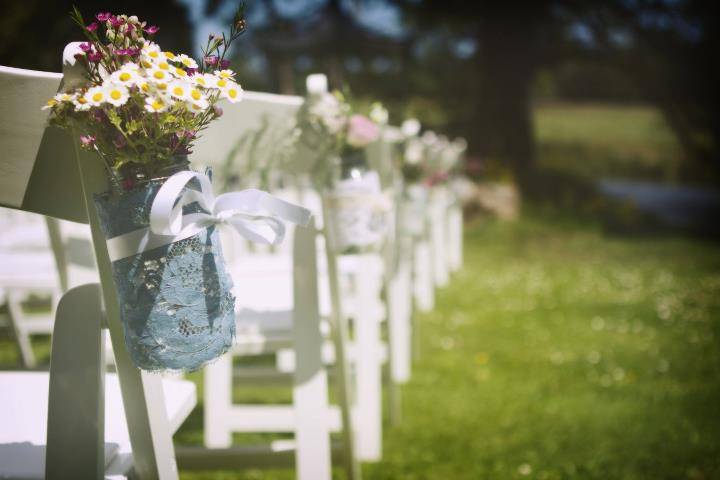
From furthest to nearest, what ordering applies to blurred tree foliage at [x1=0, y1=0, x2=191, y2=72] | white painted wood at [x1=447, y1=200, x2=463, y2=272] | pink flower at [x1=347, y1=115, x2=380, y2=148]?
1. blurred tree foliage at [x1=0, y1=0, x2=191, y2=72]
2. white painted wood at [x1=447, y1=200, x2=463, y2=272]
3. pink flower at [x1=347, y1=115, x2=380, y2=148]

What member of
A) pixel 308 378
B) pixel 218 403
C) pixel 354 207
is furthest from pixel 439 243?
pixel 308 378

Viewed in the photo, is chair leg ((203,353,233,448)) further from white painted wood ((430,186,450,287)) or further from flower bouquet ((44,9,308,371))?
white painted wood ((430,186,450,287))

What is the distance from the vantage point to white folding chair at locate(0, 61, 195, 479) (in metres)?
1.02

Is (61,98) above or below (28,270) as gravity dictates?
above

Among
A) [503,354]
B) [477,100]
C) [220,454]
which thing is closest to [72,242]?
[220,454]

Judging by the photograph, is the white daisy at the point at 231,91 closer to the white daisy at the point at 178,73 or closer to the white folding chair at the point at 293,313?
the white daisy at the point at 178,73

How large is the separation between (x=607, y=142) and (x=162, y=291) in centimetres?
1409

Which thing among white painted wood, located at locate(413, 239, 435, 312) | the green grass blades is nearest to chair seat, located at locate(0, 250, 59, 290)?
the green grass blades

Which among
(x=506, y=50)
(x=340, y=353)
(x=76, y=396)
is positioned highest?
(x=506, y=50)

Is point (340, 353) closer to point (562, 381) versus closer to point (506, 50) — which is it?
point (562, 381)

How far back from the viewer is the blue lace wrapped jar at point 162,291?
3.28 ft

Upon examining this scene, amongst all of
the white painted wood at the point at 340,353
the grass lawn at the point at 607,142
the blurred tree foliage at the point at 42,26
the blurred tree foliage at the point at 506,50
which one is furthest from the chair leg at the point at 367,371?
the grass lawn at the point at 607,142

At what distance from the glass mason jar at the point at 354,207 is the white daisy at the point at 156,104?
4.25 ft

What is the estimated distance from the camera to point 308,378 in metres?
1.79
